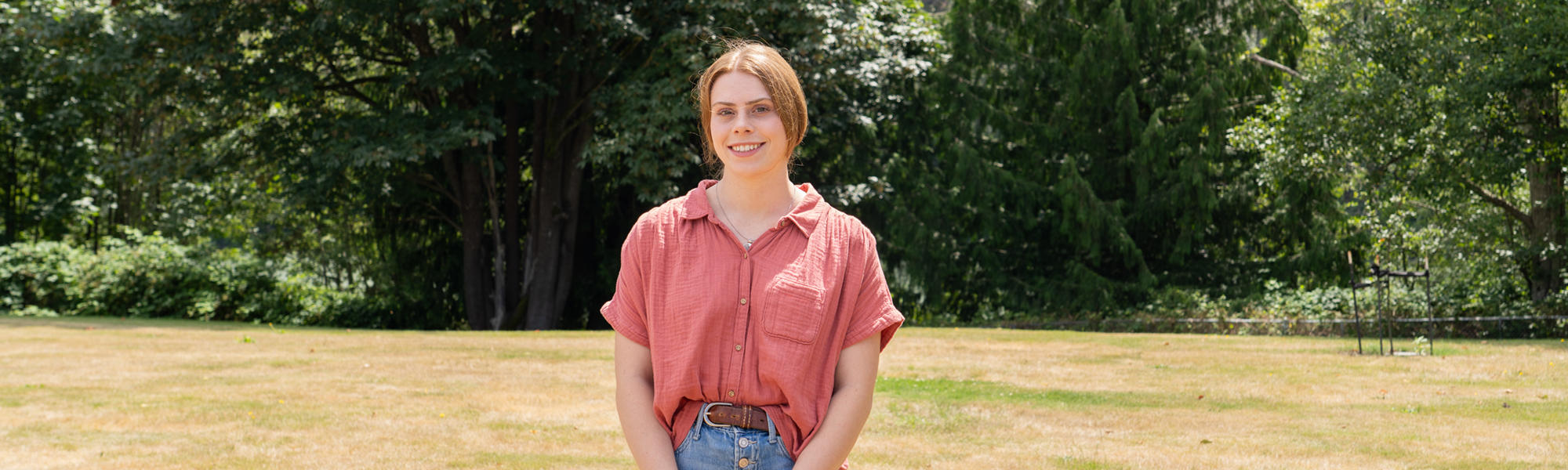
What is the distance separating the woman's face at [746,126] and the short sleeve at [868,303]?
0.24 meters

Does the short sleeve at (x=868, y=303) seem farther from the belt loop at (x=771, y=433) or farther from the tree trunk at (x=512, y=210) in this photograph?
the tree trunk at (x=512, y=210)

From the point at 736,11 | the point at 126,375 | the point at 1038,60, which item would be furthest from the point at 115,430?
the point at 1038,60

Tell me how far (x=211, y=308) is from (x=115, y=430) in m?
12.7

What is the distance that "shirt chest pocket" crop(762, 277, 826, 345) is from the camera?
7.10 ft

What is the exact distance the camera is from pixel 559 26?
1770 cm

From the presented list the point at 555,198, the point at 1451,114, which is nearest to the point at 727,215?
the point at 1451,114

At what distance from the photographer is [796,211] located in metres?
2.31

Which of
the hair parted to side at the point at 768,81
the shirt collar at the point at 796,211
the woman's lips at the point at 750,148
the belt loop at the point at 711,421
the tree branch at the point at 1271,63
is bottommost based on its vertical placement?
the belt loop at the point at 711,421

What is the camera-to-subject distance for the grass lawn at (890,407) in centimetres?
641

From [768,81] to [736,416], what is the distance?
25.3 inches

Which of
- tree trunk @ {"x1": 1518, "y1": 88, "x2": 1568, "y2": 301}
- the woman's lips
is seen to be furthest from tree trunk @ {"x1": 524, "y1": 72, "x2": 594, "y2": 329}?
the woman's lips

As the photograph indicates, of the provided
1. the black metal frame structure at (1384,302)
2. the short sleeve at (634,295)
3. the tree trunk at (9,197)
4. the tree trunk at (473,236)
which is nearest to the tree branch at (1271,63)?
the black metal frame structure at (1384,302)

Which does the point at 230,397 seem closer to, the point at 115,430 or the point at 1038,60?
the point at 115,430

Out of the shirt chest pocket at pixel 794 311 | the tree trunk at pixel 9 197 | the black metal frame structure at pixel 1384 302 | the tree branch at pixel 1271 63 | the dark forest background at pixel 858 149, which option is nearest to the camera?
the shirt chest pocket at pixel 794 311
